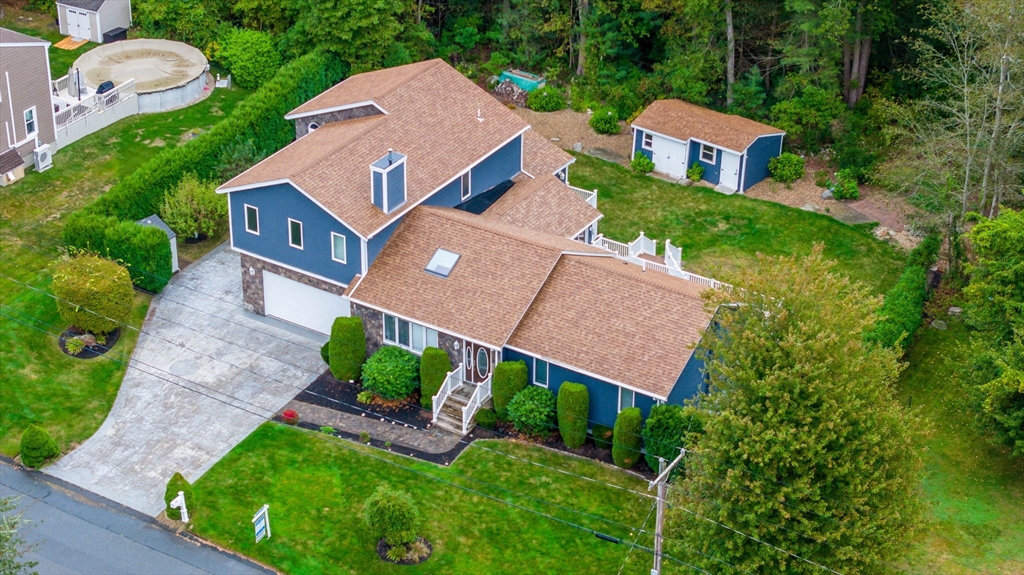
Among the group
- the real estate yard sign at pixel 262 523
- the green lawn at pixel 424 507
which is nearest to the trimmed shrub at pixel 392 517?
the green lawn at pixel 424 507

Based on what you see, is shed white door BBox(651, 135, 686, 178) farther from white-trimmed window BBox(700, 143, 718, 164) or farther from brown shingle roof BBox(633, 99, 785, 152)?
white-trimmed window BBox(700, 143, 718, 164)

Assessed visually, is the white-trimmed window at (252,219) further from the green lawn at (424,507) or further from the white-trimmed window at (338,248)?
the green lawn at (424,507)

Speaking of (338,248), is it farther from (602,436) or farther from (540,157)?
(540,157)

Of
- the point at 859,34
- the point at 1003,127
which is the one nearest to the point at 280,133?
the point at 859,34

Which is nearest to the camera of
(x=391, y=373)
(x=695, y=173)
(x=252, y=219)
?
(x=391, y=373)

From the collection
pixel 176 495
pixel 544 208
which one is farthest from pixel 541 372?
pixel 176 495

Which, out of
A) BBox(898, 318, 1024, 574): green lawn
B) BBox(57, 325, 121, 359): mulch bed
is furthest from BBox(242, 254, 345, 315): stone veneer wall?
BBox(898, 318, 1024, 574): green lawn

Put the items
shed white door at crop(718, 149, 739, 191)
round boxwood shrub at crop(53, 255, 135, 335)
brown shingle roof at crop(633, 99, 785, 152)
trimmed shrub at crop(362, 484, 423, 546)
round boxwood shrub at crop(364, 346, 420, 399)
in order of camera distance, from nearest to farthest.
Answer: trimmed shrub at crop(362, 484, 423, 546) → round boxwood shrub at crop(364, 346, 420, 399) → round boxwood shrub at crop(53, 255, 135, 335) → brown shingle roof at crop(633, 99, 785, 152) → shed white door at crop(718, 149, 739, 191)
